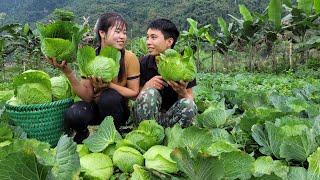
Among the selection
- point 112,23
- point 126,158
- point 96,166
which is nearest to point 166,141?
point 126,158

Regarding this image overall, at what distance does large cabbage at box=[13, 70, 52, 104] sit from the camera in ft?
8.74

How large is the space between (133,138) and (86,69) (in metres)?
0.73

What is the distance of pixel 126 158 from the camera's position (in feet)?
6.49

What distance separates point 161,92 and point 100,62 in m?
0.60

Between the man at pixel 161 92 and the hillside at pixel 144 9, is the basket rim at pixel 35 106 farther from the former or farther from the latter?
the hillside at pixel 144 9

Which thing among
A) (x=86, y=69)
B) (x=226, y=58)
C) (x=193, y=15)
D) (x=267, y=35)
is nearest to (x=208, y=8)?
(x=193, y=15)

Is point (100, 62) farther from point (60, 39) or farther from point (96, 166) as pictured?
point (96, 166)

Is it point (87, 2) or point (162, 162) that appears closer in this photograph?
point (162, 162)

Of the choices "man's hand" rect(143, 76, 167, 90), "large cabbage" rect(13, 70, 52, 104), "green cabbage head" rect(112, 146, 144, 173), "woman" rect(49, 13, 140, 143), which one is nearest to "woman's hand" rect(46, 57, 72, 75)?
"woman" rect(49, 13, 140, 143)

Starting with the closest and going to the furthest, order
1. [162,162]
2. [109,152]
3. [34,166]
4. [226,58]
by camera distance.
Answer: [34,166] → [162,162] → [109,152] → [226,58]

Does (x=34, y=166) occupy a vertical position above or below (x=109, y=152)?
above

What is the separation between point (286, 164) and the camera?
6.34 feet

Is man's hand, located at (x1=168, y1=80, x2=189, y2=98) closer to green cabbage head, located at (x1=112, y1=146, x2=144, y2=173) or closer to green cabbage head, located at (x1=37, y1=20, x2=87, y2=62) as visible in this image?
green cabbage head, located at (x1=37, y1=20, x2=87, y2=62)

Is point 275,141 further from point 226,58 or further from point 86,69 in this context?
point 226,58
